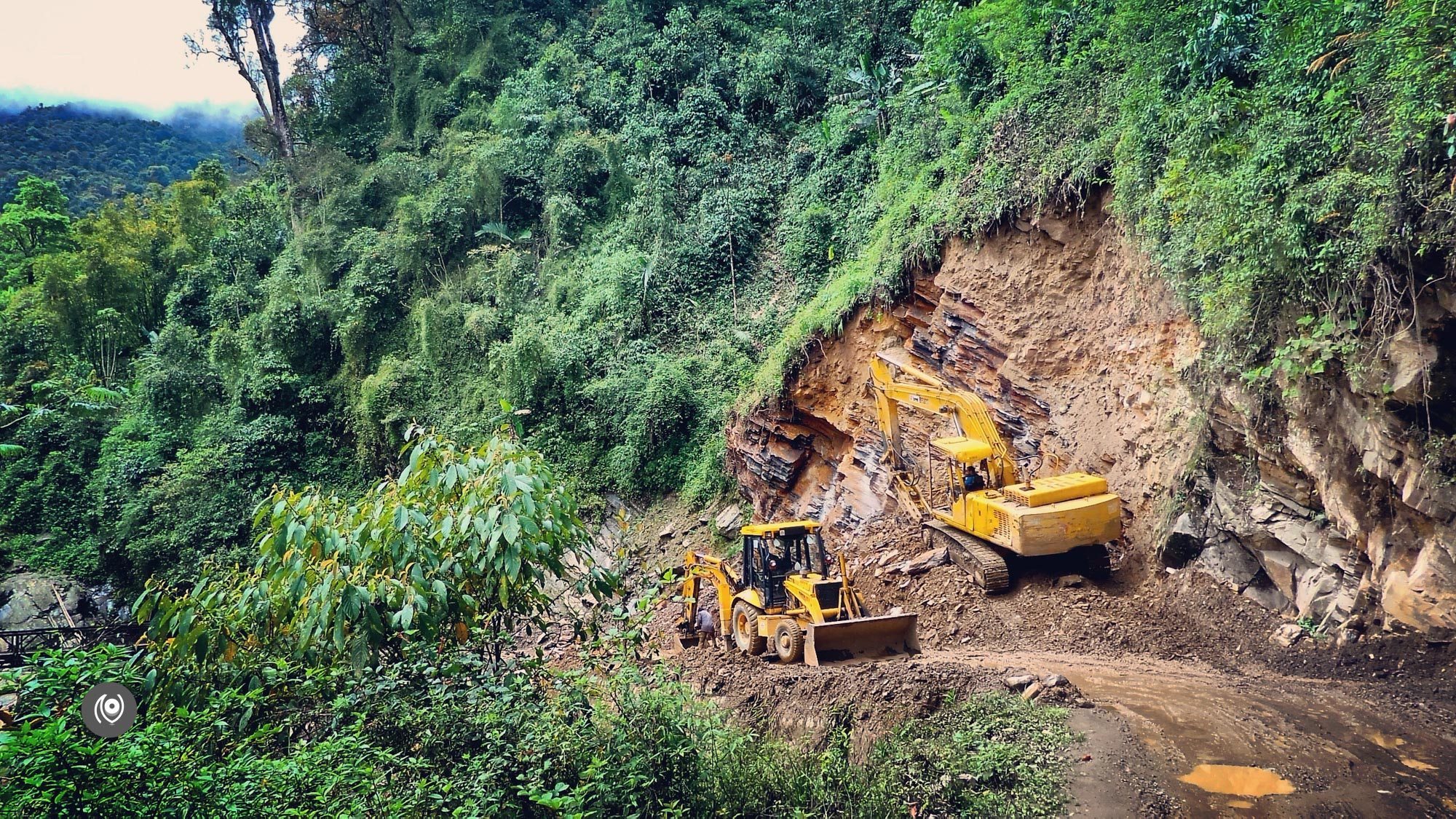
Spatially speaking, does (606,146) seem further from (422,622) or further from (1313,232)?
(422,622)

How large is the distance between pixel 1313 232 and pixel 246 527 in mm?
22851

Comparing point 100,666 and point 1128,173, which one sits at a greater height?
point 1128,173

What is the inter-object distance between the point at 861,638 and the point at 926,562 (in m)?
2.89

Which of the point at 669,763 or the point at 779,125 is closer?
the point at 669,763

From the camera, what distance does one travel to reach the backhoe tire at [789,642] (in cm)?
989

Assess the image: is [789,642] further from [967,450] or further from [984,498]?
[967,450]

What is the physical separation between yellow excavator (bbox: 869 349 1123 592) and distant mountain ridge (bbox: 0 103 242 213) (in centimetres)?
3526

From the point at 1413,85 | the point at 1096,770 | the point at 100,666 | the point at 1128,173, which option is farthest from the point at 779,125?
the point at 100,666

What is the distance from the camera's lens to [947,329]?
13.6 metres

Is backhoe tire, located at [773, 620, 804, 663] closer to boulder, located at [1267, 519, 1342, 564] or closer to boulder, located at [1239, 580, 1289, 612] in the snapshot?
boulder, located at [1239, 580, 1289, 612]

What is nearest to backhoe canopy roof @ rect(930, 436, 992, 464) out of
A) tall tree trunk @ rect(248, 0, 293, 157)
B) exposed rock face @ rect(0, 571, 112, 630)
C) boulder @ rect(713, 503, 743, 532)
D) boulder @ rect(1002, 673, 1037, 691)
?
boulder @ rect(1002, 673, 1037, 691)

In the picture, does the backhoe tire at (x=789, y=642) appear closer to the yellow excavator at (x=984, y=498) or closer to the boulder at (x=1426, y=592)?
the yellow excavator at (x=984, y=498)

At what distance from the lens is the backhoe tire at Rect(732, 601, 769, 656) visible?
1052 cm

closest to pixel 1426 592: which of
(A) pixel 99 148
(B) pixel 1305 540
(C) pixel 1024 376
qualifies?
(B) pixel 1305 540
